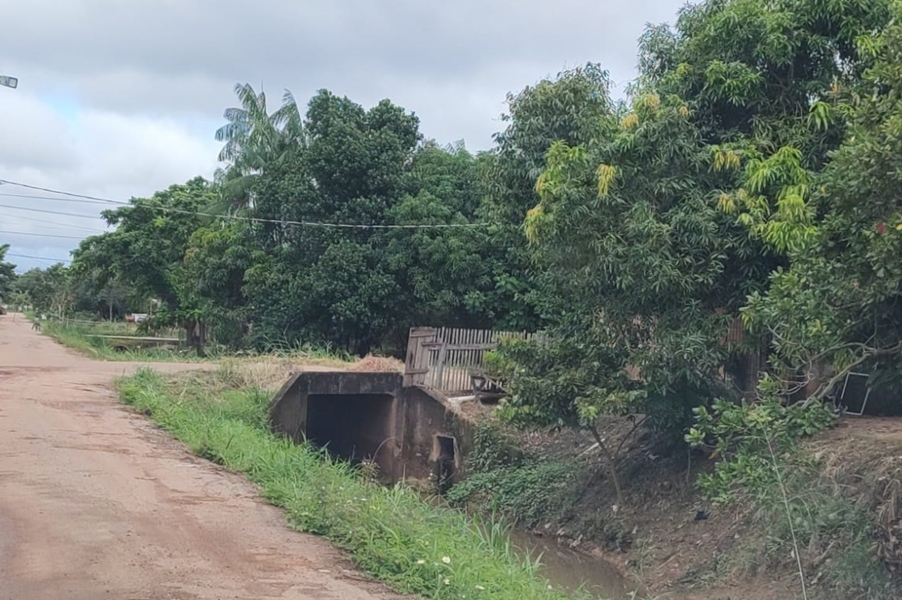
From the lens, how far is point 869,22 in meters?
12.4

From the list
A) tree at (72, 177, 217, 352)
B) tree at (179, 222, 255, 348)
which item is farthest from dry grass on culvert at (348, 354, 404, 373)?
tree at (72, 177, 217, 352)

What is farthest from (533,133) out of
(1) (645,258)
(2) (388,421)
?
(2) (388,421)

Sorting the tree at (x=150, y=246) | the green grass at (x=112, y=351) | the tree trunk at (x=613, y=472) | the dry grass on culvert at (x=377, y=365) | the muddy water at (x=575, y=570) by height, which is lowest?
the muddy water at (x=575, y=570)

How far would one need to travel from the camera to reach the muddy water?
12.7 metres

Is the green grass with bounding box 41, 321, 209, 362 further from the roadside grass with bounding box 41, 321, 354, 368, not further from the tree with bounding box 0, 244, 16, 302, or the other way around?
the tree with bounding box 0, 244, 16, 302

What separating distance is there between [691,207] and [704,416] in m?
3.36

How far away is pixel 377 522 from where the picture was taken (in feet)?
26.8

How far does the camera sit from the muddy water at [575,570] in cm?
1272

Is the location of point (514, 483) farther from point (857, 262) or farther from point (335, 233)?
point (335, 233)

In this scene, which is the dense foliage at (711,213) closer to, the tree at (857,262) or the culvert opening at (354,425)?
the tree at (857,262)

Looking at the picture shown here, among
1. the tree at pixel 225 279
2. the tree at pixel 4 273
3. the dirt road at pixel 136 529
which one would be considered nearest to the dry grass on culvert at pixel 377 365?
the tree at pixel 225 279

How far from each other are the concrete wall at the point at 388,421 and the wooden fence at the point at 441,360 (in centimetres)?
41

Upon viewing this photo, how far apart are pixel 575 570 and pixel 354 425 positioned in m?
11.3

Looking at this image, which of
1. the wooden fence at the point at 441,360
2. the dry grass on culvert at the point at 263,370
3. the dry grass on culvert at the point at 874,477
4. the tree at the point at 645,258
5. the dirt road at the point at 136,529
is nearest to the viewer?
the dirt road at the point at 136,529
